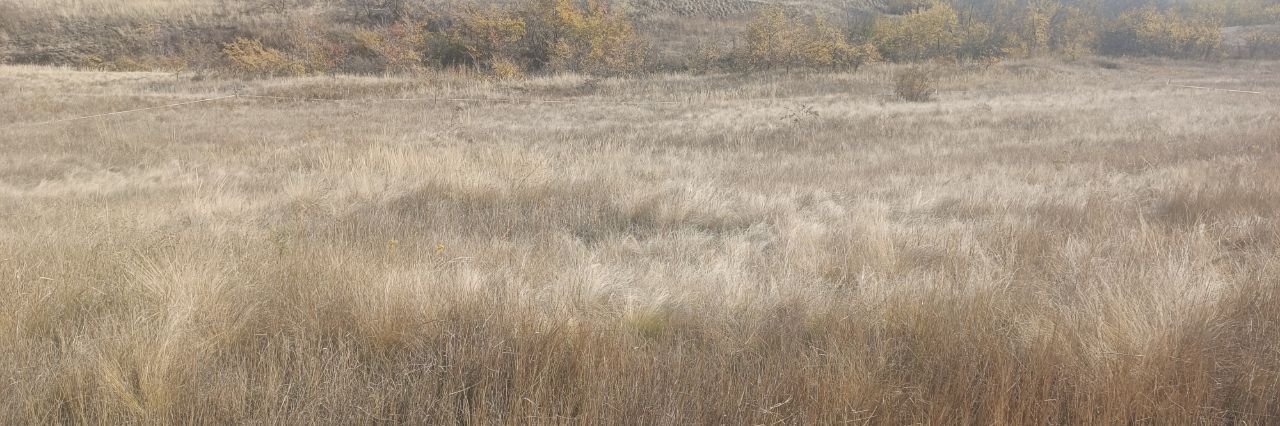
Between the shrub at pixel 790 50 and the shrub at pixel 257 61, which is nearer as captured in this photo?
the shrub at pixel 257 61

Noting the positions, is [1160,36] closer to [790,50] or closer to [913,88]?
[790,50]

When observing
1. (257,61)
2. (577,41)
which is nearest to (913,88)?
(577,41)

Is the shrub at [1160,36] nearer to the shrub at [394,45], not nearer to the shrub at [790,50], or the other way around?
the shrub at [790,50]

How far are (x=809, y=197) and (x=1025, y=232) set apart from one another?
271 cm

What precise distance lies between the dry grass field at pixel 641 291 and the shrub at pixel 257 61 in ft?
79.6

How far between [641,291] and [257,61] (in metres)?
37.9

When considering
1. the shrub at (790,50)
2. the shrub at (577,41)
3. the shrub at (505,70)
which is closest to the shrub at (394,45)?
the shrub at (505,70)

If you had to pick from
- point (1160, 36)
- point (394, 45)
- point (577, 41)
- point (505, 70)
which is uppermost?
point (1160, 36)

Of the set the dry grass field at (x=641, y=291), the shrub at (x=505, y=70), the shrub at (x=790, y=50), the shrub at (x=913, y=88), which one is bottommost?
the dry grass field at (x=641, y=291)

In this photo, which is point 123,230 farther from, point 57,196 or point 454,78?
point 454,78

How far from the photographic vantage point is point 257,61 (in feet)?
111

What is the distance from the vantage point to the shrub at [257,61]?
30828 millimetres

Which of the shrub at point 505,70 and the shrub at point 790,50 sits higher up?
the shrub at point 790,50

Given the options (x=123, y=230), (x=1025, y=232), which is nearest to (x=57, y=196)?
(x=123, y=230)
